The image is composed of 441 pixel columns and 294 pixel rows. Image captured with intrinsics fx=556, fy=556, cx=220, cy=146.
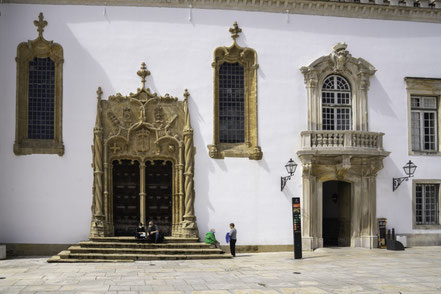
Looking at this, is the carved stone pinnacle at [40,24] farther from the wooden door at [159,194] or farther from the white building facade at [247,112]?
the wooden door at [159,194]

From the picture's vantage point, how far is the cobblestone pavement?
13.3 metres

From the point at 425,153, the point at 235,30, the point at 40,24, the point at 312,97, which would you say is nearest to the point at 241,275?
the point at 312,97

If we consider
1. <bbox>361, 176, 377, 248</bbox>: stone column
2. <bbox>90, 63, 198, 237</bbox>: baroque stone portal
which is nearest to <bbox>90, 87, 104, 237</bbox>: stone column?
<bbox>90, 63, 198, 237</bbox>: baroque stone portal

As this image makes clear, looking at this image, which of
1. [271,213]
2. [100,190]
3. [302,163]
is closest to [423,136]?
[302,163]

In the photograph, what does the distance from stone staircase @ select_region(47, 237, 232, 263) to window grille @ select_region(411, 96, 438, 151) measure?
390 inches

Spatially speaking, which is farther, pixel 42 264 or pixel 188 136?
pixel 188 136

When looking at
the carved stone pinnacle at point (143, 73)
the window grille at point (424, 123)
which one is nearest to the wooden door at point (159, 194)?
the carved stone pinnacle at point (143, 73)

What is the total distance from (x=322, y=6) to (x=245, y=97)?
495cm

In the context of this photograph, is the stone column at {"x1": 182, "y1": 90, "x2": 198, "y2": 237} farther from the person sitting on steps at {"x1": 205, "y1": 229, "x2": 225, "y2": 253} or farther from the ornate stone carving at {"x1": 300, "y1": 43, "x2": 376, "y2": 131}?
the ornate stone carving at {"x1": 300, "y1": 43, "x2": 376, "y2": 131}

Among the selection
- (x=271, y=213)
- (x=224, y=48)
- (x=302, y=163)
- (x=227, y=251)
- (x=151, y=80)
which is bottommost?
(x=227, y=251)

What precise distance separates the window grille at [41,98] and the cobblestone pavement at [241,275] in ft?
16.4

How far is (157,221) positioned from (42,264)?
5089 mm

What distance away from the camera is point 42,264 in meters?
17.9

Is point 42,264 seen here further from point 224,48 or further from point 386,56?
point 386,56
